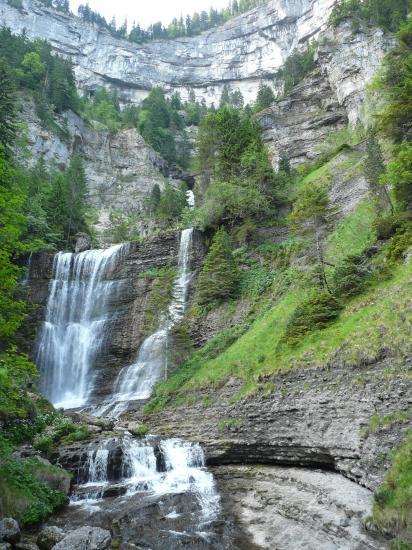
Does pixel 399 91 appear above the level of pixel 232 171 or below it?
below

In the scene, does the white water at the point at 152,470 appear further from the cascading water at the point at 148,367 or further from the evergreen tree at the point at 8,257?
the cascading water at the point at 148,367

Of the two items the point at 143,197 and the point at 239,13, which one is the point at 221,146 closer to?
the point at 143,197

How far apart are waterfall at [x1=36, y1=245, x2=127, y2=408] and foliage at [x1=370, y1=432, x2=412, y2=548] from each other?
24648 millimetres

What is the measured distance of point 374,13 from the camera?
5694 centimetres

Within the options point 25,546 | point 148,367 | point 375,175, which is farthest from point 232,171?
point 25,546

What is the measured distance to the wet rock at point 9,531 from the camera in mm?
9086

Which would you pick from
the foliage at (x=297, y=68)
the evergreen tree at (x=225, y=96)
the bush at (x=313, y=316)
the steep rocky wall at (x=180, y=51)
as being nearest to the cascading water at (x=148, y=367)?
the bush at (x=313, y=316)

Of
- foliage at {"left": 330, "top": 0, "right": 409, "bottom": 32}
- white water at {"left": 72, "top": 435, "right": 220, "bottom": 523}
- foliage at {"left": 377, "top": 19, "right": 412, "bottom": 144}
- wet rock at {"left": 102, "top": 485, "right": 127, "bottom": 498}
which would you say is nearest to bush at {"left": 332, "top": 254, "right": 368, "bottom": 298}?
foliage at {"left": 377, "top": 19, "right": 412, "bottom": 144}

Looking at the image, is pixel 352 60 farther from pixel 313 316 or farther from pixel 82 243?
pixel 313 316

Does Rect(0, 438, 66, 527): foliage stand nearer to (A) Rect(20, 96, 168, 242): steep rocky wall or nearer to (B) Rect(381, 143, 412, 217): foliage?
(B) Rect(381, 143, 412, 217): foliage

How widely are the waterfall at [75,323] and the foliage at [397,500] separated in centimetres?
2465

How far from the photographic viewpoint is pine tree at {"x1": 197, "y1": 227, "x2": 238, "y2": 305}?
3033cm

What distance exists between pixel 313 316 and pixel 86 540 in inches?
496

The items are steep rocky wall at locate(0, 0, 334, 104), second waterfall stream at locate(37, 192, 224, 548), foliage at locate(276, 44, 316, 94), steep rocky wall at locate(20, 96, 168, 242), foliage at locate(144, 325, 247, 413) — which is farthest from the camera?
steep rocky wall at locate(0, 0, 334, 104)
